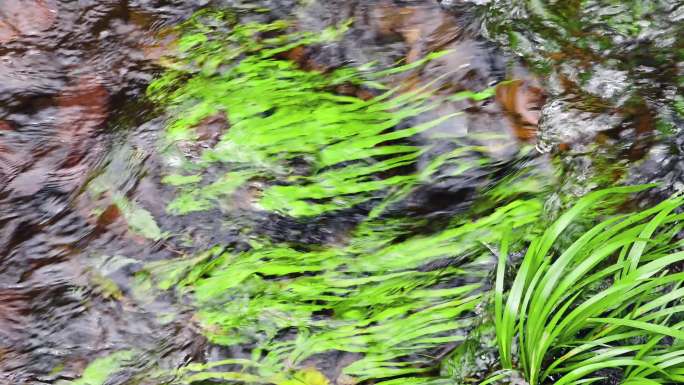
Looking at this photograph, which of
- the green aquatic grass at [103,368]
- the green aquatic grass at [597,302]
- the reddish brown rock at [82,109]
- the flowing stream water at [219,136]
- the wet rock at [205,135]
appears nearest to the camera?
the green aquatic grass at [597,302]

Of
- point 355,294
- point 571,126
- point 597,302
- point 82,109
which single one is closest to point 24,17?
point 82,109

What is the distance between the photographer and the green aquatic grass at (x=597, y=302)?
171cm

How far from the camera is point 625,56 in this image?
241 cm

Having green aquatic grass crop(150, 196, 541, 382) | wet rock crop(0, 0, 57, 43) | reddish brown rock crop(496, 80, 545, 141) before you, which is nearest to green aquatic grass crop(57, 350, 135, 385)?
green aquatic grass crop(150, 196, 541, 382)

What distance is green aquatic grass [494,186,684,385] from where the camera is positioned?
1.71 meters

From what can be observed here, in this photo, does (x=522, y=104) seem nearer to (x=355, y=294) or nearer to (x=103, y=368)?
(x=355, y=294)

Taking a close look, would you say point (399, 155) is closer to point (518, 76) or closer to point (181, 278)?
point (518, 76)

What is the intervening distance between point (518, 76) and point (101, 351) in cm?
231

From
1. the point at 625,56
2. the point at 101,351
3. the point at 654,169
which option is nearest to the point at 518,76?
the point at 625,56

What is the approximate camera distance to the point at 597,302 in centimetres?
177

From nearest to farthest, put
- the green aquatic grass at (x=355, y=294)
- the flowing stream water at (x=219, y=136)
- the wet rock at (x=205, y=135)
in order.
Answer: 1. the green aquatic grass at (x=355, y=294)
2. the flowing stream water at (x=219, y=136)
3. the wet rock at (x=205, y=135)

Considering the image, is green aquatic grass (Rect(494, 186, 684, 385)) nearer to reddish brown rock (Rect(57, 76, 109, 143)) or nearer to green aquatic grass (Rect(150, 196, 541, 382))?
green aquatic grass (Rect(150, 196, 541, 382))

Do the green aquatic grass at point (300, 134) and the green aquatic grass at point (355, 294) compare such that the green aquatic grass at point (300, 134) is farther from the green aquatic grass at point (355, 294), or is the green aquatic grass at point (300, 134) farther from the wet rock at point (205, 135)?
the green aquatic grass at point (355, 294)

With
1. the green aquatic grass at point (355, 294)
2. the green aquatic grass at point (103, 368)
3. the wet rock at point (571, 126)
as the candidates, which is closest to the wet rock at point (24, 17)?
the green aquatic grass at point (355, 294)
